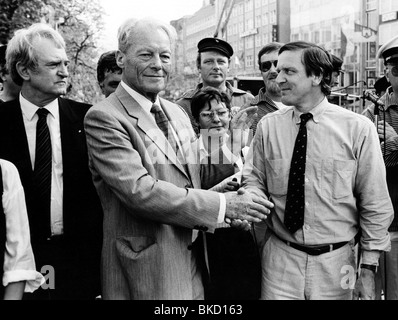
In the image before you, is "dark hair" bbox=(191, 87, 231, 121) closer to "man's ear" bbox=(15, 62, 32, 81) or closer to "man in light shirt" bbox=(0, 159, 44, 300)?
"man's ear" bbox=(15, 62, 32, 81)

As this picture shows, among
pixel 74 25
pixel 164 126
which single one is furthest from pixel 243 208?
pixel 74 25

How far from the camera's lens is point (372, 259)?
2684 millimetres

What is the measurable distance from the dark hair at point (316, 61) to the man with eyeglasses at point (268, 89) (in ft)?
4.09

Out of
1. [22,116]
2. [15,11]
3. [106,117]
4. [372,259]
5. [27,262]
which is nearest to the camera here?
[27,262]

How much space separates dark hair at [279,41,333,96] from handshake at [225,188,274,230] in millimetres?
769

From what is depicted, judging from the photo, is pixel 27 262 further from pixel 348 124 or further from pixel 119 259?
pixel 348 124

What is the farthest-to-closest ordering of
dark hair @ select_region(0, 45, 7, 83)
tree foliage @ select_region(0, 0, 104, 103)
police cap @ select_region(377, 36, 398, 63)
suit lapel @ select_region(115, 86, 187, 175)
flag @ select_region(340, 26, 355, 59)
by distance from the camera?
flag @ select_region(340, 26, 355, 59) → tree foliage @ select_region(0, 0, 104, 103) → dark hair @ select_region(0, 45, 7, 83) → police cap @ select_region(377, 36, 398, 63) → suit lapel @ select_region(115, 86, 187, 175)

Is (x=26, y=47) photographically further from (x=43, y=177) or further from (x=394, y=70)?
(x=394, y=70)

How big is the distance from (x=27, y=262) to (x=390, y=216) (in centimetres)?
177

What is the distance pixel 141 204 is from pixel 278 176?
81cm

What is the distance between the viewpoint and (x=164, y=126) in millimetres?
2654

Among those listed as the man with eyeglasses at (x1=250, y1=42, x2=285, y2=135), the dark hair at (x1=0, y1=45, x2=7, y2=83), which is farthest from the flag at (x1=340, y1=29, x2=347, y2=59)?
the dark hair at (x1=0, y1=45, x2=7, y2=83)

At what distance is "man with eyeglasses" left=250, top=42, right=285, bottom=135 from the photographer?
14.3ft

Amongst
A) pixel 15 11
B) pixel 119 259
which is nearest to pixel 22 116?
pixel 119 259
